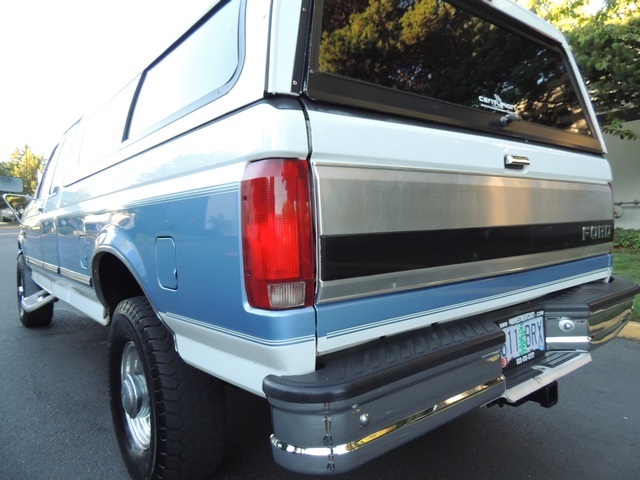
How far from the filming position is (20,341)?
4773 millimetres

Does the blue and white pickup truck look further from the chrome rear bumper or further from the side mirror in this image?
the side mirror

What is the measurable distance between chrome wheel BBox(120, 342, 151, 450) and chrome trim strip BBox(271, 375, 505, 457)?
1041mm

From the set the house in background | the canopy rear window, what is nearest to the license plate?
the canopy rear window

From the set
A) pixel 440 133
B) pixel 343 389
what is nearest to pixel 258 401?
pixel 343 389

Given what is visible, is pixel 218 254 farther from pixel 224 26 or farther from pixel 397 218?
pixel 224 26

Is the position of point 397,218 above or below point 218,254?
above

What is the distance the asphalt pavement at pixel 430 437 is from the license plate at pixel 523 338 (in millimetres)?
603

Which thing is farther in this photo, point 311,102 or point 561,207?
point 561,207

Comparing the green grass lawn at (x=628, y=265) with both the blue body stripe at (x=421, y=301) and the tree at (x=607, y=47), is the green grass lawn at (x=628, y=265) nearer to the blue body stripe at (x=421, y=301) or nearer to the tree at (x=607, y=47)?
the tree at (x=607, y=47)

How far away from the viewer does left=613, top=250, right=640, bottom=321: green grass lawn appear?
5.64 metres

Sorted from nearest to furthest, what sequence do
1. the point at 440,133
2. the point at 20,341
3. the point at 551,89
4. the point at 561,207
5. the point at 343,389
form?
1. the point at 343,389
2. the point at 440,133
3. the point at 561,207
4. the point at 551,89
5. the point at 20,341

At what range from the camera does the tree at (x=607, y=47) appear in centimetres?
698

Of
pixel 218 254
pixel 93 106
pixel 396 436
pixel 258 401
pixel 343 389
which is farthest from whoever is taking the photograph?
pixel 93 106

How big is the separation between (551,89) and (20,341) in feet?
17.6
